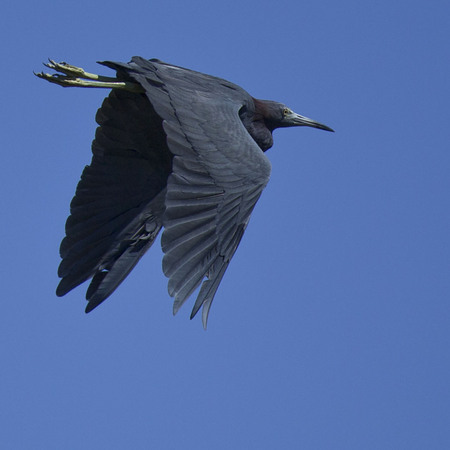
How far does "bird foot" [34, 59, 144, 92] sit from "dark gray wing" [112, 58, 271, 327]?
552 millimetres

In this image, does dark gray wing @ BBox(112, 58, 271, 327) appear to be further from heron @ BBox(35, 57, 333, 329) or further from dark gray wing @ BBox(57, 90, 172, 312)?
dark gray wing @ BBox(57, 90, 172, 312)

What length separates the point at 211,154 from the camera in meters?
9.45

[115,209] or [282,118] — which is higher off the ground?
[282,118]

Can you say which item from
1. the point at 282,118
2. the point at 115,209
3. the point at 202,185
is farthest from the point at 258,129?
the point at 202,185

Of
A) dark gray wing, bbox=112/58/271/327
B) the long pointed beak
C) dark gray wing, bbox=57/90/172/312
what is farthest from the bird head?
dark gray wing, bbox=112/58/271/327

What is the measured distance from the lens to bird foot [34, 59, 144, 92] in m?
10.6

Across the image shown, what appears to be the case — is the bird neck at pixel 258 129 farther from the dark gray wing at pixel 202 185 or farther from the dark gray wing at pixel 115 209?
the dark gray wing at pixel 202 185

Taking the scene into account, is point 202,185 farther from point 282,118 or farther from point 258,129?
point 282,118

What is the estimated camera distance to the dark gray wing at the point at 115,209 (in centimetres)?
1098

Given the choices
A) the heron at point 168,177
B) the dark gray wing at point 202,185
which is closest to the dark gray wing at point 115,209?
the heron at point 168,177

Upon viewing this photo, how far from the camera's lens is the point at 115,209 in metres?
11.1

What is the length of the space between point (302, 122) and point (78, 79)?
222 cm

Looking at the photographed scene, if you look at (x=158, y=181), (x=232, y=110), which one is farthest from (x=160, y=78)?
(x=158, y=181)

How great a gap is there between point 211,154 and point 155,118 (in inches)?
60.3
